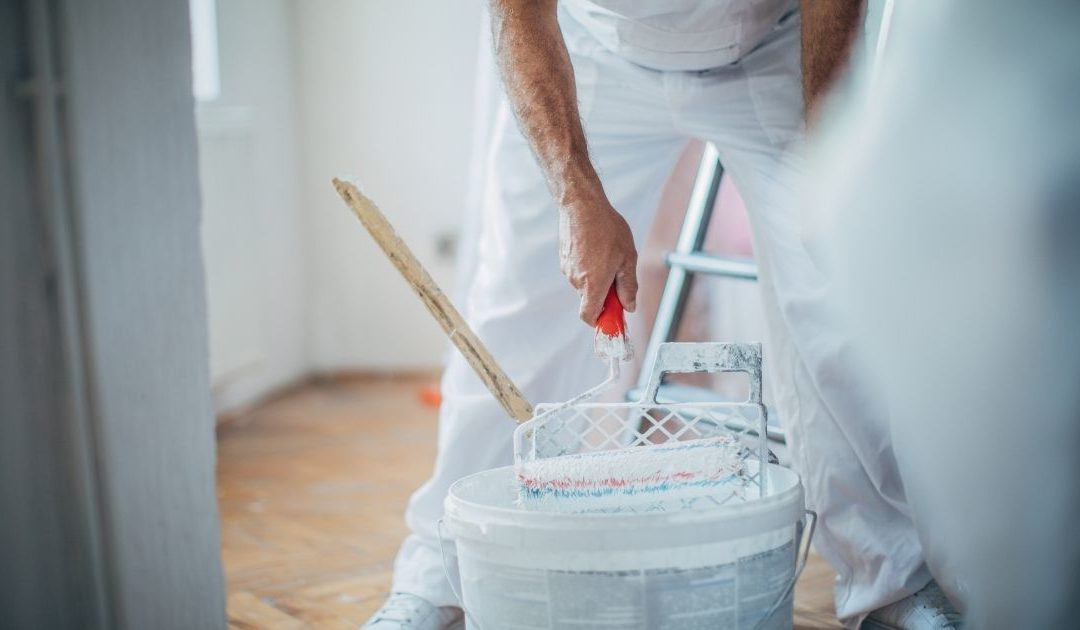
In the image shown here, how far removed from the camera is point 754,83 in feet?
4.16

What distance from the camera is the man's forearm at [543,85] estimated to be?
Answer: 1.08 metres

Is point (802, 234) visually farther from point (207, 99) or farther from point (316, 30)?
point (316, 30)

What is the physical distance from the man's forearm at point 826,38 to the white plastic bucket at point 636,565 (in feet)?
1.44

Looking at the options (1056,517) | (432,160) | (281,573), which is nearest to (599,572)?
(1056,517)

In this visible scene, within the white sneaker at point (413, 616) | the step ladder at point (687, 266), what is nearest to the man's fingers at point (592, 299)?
the white sneaker at point (413, 616)

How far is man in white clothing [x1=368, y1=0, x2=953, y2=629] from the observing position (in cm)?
116

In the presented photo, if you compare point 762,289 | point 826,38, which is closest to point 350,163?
point 762,289

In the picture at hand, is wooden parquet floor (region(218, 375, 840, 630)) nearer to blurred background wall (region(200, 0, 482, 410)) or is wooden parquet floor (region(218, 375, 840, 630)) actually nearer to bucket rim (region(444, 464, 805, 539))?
blurred background wall (region(200, 0, 482, 410))

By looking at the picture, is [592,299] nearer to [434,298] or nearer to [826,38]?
[434,298]

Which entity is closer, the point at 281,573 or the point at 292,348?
the point at 281,573

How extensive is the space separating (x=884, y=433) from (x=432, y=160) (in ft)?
7.03

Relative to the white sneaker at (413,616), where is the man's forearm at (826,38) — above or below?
above

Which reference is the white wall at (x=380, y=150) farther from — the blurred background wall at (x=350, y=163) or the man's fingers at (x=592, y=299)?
the man's fingers at (x=592, y=299)

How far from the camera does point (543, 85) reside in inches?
43.9
